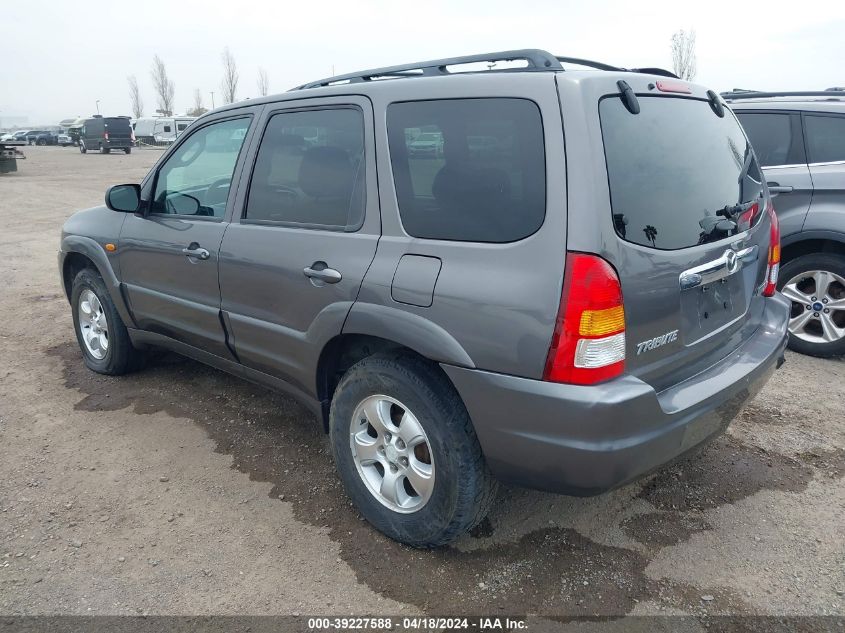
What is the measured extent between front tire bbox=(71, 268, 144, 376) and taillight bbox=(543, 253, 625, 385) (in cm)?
331

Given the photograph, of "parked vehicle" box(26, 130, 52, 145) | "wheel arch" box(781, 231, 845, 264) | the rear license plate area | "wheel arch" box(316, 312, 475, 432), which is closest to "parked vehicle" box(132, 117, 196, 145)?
"parked vehicle" box(26, 130, 52, 145)

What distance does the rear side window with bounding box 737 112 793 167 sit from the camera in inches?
197

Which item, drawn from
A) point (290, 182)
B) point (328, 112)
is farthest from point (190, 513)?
point (328, 112)

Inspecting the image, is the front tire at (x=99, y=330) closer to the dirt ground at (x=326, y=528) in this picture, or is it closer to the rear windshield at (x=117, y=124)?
the dirt ground at (x=326, y=528)

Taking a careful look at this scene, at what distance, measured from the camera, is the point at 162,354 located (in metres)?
4.85

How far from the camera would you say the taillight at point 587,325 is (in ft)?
6.81

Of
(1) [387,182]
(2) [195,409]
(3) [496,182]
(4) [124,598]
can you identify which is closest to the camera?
(3) [496,182]

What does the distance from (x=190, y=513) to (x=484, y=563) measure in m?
1.37

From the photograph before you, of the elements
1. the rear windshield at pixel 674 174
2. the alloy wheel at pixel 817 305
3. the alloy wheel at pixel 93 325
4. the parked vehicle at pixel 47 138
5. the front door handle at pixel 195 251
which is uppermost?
the parked vehicle at pixel 47 138

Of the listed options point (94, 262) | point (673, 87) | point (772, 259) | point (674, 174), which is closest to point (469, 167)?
point (674, 174)

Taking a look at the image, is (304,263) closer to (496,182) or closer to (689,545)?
(496,182)

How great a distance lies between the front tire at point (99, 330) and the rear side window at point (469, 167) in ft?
8.79

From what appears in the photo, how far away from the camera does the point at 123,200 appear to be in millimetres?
3846

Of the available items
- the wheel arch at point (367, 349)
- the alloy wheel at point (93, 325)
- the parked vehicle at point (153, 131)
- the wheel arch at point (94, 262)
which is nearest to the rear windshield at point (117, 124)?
the parked vehicle at point (153, 131)
